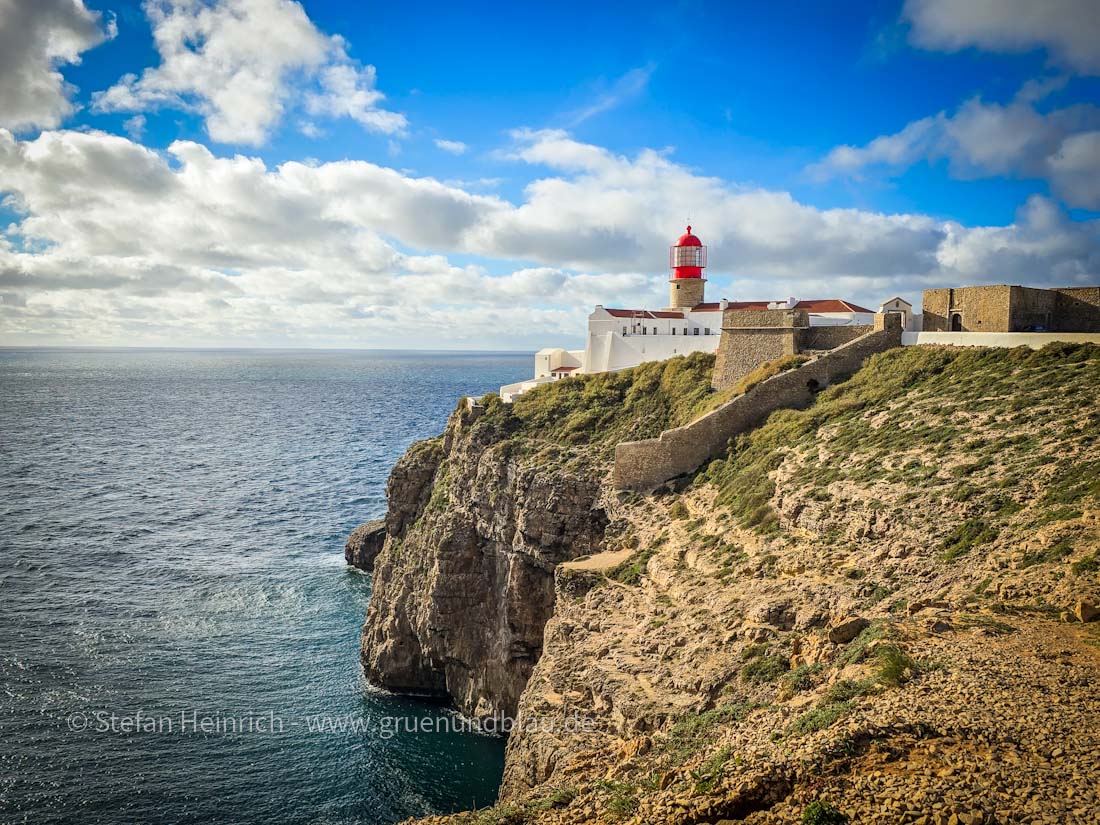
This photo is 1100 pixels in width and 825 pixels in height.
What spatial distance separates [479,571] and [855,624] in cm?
2496

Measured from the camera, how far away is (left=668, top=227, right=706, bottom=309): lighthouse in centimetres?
5056

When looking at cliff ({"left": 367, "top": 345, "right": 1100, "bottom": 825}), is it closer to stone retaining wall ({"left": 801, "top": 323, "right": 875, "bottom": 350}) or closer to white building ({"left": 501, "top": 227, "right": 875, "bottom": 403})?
stone retaining wall ({"left": 801, "top": 323, "right": 875, "bottom": 350})

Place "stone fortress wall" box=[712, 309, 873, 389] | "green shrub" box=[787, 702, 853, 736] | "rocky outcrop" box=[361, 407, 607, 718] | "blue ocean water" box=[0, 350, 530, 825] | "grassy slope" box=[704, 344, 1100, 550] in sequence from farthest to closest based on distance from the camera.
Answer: "stone fortress wall" box=[712, 309, 873, 389] < "rocky outcrop" box=[361, 407, 607, 718] < "blue ocean water" box=[0, 350, 530, 825] < "grassy slope" box=[704, 344, 1100, 550] < "green shrub" box=[787, 702, 853, 736]

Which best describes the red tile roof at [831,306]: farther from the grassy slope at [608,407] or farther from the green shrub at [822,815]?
the green shrub at [822,815]

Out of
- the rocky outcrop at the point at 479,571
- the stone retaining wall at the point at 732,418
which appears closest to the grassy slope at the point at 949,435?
the stone retaining wall at the point at 732,418

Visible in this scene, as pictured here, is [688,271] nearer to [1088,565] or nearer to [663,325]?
[663,325]

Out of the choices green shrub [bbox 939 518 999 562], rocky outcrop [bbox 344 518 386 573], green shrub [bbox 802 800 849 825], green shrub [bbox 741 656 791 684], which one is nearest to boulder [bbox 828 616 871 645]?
green shrub [bbox 741 656 791 684]

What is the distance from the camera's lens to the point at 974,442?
20.2 metres

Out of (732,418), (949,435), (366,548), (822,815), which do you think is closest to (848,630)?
(822,815)

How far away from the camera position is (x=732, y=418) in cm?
3067

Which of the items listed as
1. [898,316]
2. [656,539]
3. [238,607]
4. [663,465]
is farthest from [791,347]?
[238,607]

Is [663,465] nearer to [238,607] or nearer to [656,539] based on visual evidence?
[656,539]

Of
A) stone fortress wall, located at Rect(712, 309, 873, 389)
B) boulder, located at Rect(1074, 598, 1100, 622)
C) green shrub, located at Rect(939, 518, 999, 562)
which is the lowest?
boulder, located at Rect(1074, 598, 1100, 622)

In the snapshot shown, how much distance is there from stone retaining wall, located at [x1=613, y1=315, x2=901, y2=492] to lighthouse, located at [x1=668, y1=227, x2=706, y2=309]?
65.0 ft
